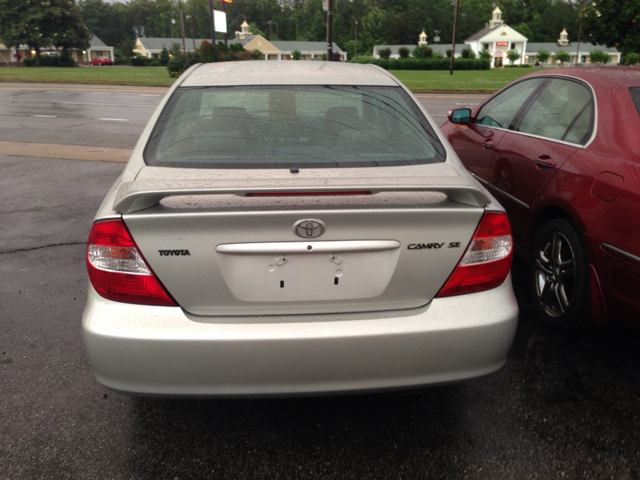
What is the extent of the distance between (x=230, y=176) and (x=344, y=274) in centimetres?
61

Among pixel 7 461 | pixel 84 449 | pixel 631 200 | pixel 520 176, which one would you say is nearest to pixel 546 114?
pixel 520 176

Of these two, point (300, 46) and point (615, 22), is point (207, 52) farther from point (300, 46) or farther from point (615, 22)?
point (300, 46)

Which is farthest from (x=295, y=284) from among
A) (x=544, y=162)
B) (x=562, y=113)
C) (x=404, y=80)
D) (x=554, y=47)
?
(x=554, y=47)

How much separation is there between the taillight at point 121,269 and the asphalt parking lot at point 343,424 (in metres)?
0.77

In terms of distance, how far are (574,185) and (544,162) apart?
42cm

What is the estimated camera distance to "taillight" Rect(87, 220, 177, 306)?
215 centimetres

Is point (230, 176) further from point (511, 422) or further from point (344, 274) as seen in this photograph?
point (511, 422)

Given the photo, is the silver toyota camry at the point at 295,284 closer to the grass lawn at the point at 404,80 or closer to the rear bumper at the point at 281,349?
the rear bumper at the point at 281,349

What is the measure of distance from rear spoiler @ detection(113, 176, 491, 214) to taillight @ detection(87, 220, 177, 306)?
0.34ft

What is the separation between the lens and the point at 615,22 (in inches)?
1155

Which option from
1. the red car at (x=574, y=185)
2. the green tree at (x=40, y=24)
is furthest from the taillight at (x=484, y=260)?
the green tree at (x=40, y=24)

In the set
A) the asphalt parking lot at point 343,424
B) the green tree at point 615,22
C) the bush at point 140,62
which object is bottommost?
the bush at point 140,62

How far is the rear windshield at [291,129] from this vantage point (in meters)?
2.60

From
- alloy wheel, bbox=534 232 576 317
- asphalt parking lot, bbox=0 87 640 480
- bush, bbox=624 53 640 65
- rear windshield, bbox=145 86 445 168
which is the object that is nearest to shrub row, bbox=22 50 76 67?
bush, bbox=624 53 640 65
